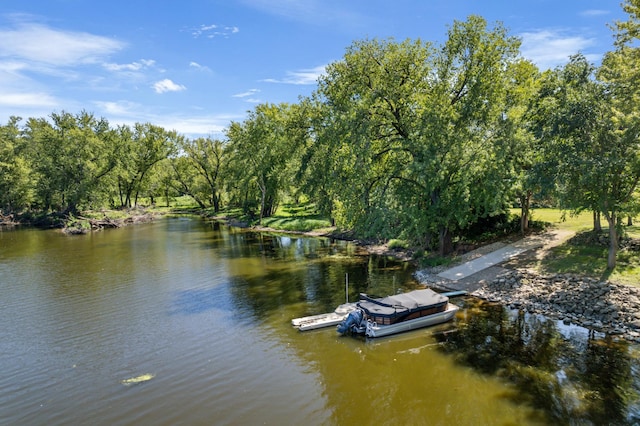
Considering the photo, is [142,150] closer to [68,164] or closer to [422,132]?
[68,164]

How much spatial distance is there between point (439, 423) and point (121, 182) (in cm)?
7876

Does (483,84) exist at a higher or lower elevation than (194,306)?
higher

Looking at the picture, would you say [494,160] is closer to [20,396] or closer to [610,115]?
[610,115]

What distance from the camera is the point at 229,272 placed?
→ 101ft

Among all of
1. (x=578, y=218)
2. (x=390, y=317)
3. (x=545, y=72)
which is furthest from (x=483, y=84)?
(x=390, y=317)

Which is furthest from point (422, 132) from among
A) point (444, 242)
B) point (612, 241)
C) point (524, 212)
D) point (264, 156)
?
point (264, 156)

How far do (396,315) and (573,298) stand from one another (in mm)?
9426

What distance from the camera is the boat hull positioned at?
1823cm

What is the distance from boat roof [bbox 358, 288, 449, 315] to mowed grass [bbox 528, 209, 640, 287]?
8.24m

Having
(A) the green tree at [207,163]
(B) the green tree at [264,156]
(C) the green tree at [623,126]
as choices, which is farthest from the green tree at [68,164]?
Result: (C) the green tree at [623,126]

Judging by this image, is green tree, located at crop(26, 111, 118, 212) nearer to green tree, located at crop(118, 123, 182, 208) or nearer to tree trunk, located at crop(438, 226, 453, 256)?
green tree, located at crop(118, 123, 182, 208)

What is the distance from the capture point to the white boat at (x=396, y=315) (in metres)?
18.3

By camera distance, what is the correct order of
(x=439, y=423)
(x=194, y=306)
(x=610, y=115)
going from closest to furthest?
(x=439, y=423) → (x=610, y=115) → (x=194, y=306)

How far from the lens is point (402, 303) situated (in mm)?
19266
